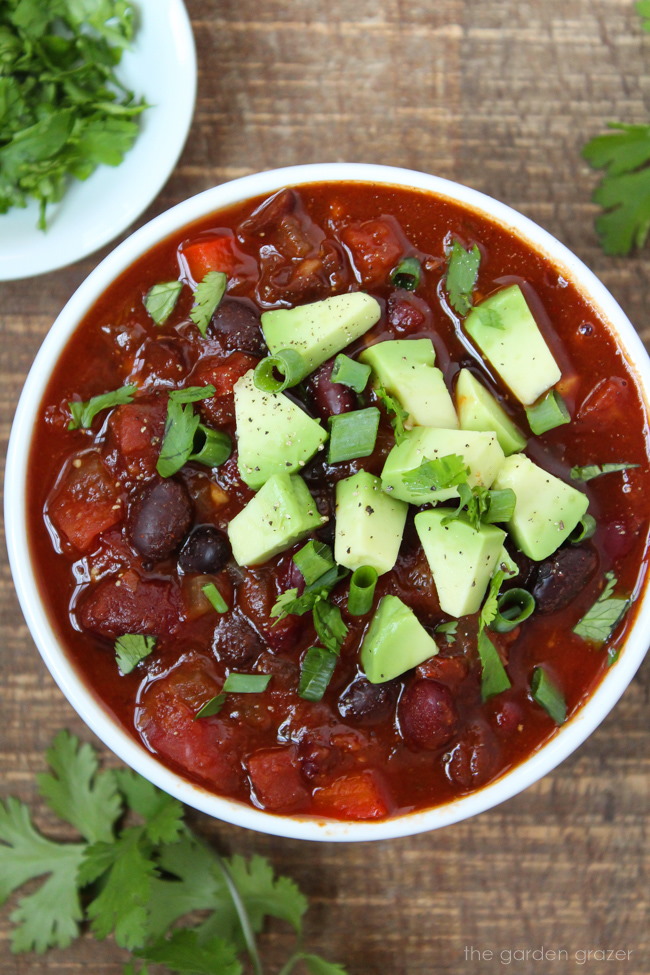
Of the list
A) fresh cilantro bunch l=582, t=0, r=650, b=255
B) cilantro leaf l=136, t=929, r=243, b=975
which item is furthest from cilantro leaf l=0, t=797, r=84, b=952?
fresh cilantro bunch l=582, t=0, r=650, b=255

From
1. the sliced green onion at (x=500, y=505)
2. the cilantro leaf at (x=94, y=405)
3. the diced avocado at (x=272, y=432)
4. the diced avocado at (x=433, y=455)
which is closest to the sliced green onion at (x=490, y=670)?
the sliced green onion at (x=500, y=505)

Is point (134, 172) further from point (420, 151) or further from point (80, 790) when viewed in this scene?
point (80, 790)

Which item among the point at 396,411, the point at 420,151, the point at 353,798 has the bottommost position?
the point at 353,798

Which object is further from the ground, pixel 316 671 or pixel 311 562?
pixel 311 562

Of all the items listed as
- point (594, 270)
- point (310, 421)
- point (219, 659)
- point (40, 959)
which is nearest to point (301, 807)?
point (219, 659)

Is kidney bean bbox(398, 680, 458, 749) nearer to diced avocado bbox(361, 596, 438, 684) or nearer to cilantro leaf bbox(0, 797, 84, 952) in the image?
diced avocado bbox(361, 596, 438, 684)

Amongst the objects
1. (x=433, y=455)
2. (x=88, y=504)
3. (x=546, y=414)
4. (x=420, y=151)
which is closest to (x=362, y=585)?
(x=433, y=455)

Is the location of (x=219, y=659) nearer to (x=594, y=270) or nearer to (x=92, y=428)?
(x=92, y=428)

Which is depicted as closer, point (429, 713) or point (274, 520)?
point (274, 520)
